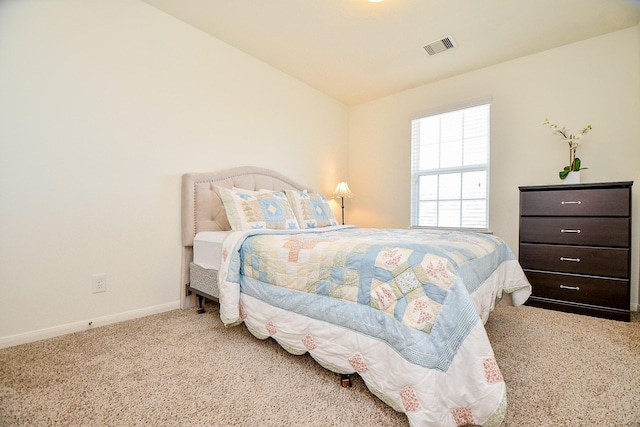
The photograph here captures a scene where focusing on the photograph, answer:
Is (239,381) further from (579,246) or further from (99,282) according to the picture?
(579,246)

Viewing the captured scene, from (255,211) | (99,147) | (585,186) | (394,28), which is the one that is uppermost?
(394,28)

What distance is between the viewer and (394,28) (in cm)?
253

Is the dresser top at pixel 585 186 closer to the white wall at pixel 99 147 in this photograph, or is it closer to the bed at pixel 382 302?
the bed at pixel 382 302

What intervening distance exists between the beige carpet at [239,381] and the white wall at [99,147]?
34cm

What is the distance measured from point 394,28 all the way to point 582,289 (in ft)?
8.70

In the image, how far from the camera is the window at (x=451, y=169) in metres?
3.27

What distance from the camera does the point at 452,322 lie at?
1.04m

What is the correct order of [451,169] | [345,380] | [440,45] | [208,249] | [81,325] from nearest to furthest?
[345,380] → [81,325] → [208,249] → [440,45] → [451,169]

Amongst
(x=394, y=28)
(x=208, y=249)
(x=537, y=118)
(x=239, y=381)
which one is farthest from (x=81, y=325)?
(x=537, y=118)

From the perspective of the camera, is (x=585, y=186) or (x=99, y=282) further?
(x=585, y=186)

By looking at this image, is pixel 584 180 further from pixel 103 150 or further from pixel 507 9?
pixel 103 150

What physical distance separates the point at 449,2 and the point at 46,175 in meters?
3.02

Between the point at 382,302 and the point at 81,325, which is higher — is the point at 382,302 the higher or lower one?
the higher one

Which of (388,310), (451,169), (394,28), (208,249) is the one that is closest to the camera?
A: (388,310)
